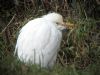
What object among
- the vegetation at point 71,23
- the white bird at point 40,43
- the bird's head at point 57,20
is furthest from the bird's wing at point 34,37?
the vegetation at point 71,23

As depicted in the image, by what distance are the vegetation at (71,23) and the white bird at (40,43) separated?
974mm

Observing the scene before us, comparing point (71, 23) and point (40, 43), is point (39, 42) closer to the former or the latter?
point (40, 43)

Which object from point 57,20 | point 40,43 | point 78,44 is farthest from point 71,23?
point 40,43

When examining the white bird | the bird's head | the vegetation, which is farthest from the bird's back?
the vegetation

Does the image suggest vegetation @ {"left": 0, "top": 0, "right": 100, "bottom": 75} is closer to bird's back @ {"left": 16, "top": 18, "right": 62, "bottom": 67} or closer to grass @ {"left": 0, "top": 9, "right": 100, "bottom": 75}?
grass @ {"left": 0, "top": 9, "right": 100, "bottom": 75}

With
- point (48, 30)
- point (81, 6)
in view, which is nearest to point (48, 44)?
point (48, 30)

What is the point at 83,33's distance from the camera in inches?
301

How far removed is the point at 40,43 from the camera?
608cm

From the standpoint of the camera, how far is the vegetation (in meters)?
7.60

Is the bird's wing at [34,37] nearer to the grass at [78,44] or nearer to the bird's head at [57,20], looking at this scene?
the bird's head at [57,20]

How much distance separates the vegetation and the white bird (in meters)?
0.97

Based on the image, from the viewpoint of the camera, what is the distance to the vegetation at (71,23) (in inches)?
299

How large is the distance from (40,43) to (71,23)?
1643 mm

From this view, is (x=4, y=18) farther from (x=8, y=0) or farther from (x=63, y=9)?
(x=63, y=9)
